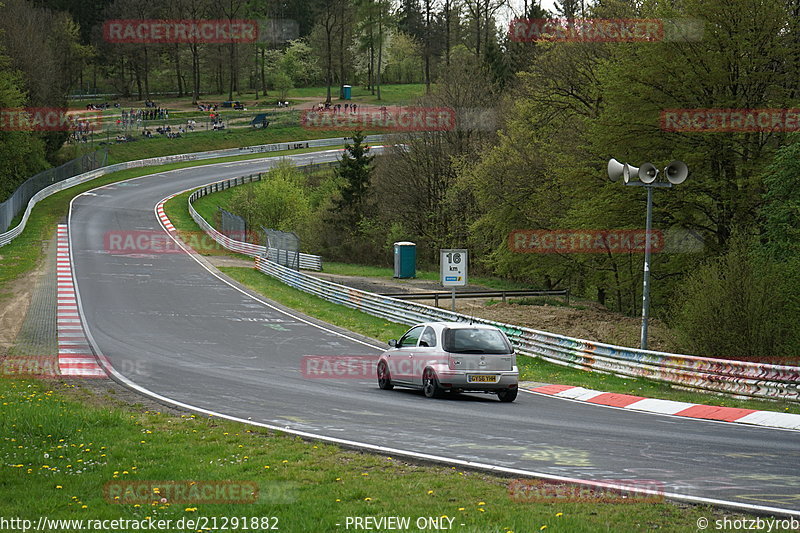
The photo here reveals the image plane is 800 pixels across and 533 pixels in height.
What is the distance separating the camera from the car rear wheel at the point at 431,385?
56.0 ft

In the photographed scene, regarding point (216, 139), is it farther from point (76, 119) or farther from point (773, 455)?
point (773, 455)

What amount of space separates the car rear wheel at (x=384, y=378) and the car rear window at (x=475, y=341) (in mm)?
2338

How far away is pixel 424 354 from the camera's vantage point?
57.4ft

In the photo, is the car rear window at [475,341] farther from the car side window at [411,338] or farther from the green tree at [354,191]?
the green tree at [354,191]

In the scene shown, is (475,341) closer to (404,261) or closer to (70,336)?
(70,336)

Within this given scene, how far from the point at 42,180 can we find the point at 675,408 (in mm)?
64821

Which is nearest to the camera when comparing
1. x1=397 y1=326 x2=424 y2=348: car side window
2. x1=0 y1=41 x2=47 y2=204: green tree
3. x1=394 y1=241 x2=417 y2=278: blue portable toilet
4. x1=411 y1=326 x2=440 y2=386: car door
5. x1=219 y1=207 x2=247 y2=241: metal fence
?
x1=411 y1=326 x2=440 y2=386: car door

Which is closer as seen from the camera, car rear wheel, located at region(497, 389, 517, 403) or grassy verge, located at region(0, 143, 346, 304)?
car rear wheel, located at region(497, 389, 517, 403)

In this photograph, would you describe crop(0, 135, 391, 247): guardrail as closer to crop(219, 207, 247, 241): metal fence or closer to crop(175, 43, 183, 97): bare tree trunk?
crop(219, 207, 247, 241): metal fence

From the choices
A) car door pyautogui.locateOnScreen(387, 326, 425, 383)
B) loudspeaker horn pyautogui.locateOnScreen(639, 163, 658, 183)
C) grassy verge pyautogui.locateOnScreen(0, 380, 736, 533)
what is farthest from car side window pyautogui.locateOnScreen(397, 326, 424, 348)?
loudspeaker horn pyautogui.locateOnScreen(639, 163, 658, 183)

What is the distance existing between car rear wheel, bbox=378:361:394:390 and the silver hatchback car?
4.39 ft

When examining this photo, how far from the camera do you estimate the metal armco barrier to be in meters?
17.0

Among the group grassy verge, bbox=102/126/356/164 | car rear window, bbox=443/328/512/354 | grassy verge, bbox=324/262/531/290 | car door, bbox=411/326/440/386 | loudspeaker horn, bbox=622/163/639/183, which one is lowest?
grassy verge, bbox=324/262/531/290

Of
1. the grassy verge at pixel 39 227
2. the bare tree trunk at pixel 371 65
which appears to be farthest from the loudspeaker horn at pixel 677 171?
the bare tree trunk at pixel 371 65
